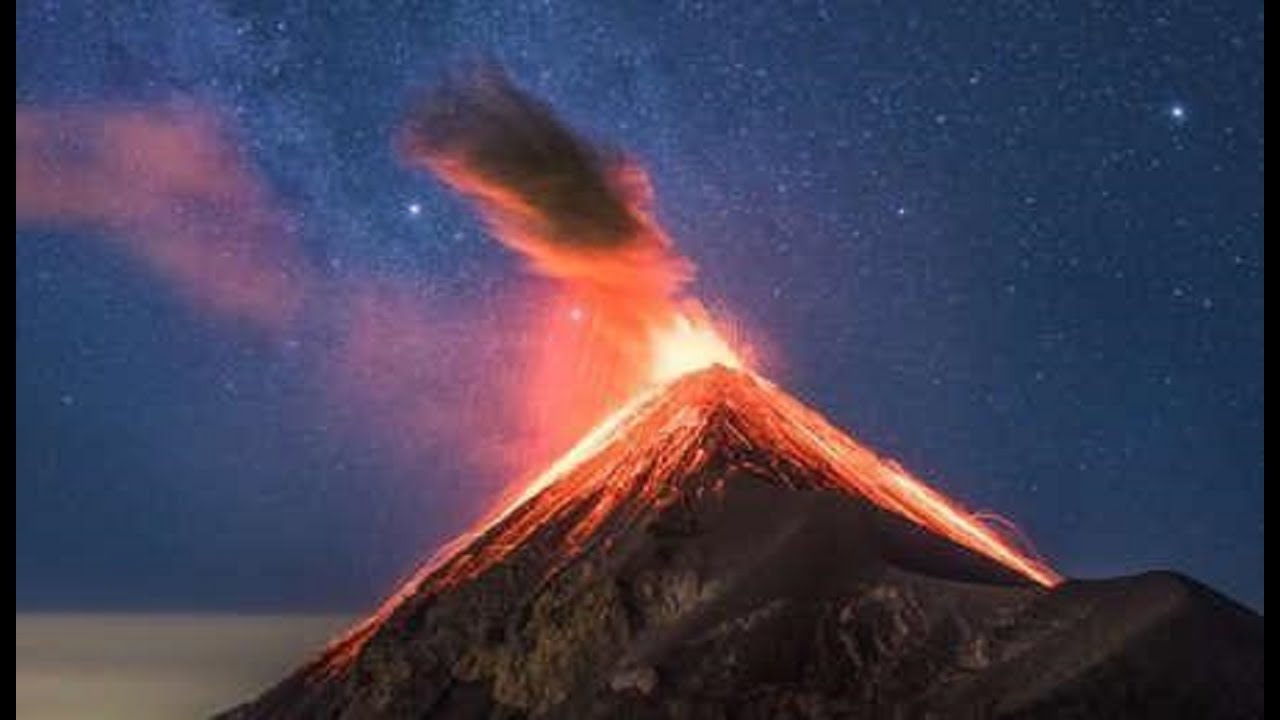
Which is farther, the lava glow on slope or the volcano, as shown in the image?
the lava glow on slope

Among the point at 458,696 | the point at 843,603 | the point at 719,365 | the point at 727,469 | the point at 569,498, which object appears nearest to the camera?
the point at 843,603

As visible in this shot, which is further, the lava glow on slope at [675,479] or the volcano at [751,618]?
the lava glow on slope at [675,479]

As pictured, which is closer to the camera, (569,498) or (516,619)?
(516,619)

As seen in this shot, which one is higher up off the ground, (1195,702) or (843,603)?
(843,603)

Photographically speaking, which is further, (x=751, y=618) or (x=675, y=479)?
(x=675, y=479)

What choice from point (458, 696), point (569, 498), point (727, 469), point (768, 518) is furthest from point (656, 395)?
point (458, 696)

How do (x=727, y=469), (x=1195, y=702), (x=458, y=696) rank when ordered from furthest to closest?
(x=727, y=469) → (x=458, y=696) → (x=1195, y=702)

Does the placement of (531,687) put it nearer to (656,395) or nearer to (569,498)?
(569,498)
